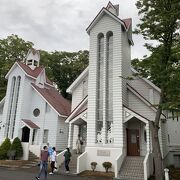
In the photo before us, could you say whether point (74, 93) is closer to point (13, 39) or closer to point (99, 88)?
point (99, 88)

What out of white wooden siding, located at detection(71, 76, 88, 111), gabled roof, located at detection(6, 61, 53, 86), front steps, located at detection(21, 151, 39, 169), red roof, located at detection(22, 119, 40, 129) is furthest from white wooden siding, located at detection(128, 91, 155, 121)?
gabled roof, located at detection(6, 61, 53, 86)

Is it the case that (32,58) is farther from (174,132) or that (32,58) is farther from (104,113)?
(174,132)

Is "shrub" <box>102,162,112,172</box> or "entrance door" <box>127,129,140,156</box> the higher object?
"entrance door" <box>127,129,140,156</box>

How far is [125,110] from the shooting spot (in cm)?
1781

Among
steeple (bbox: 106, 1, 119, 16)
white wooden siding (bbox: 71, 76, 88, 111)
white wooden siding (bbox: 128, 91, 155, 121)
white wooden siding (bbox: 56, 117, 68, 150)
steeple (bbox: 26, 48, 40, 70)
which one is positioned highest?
steeple (bbox: 106, 1, 119, 16)

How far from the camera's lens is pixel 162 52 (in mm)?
14570

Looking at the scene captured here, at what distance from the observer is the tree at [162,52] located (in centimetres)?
1380

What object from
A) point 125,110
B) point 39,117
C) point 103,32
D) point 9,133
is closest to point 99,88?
point 125,110

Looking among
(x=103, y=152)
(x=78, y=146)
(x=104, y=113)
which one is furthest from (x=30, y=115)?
(x=103, y=152)

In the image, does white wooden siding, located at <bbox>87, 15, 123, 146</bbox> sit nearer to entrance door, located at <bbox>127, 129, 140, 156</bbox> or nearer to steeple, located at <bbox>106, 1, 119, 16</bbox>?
entrance door, located at <bbox>127, 129, 140, 156</bbox>

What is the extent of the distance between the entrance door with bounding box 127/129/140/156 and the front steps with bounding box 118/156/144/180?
230cm

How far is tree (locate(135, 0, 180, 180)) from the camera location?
13.8 meters

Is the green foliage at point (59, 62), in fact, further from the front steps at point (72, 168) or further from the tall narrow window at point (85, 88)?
the front steps at point (72, 168)

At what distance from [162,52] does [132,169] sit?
27.5 ft
